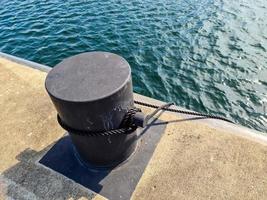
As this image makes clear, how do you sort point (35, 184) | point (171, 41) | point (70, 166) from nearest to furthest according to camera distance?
point (35, 184) < point (70, 166) < point (171, 41)

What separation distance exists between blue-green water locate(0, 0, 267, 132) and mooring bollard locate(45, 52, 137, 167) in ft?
12.0

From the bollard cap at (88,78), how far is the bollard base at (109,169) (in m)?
1.25

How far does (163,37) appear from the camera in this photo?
930 cm

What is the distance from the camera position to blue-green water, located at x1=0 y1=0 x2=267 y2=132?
7086 mm

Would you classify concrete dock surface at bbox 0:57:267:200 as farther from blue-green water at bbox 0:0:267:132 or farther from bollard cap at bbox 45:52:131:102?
blue-green water at bbox 0:0:267:132

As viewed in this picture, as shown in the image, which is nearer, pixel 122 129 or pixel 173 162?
pixel 122 129

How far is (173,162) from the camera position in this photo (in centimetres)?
393

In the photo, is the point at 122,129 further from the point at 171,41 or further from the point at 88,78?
the point at 171,41

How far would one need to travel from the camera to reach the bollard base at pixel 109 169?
3664mm

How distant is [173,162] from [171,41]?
19.3ft

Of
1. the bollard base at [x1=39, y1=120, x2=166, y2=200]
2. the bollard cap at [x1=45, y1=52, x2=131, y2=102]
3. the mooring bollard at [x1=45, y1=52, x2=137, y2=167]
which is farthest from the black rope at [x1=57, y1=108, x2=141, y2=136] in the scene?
the bollard base at [x1=39, y1=120, x2=166, y2=200]

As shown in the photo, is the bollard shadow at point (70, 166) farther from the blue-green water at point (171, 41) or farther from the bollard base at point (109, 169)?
the blue-green water at point (171, 41)

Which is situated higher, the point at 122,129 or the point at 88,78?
the point at 88,78

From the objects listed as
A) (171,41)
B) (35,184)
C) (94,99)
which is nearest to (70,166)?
(35,184)
